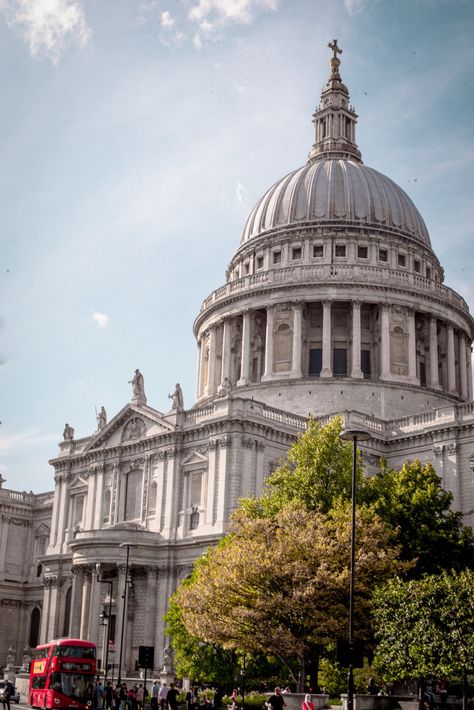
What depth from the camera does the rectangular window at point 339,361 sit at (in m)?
Result: 81.8

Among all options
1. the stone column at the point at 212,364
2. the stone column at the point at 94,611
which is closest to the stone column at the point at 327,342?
the stone column at the point at 212,364

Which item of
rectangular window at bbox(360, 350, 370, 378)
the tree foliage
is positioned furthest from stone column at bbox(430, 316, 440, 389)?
the tree foliage

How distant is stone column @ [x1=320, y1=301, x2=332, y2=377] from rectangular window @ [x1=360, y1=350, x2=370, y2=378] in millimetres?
3109

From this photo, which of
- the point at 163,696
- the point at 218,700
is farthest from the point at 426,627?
the point at 163,696

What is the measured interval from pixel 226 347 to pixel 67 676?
147 ft

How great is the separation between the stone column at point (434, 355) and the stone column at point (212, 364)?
19.4 m

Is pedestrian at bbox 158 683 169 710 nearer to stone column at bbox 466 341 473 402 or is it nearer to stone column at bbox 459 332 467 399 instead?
stone column at bbox 459 332 467 399

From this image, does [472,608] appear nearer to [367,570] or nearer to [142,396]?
[367,570]

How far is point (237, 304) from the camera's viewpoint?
86.6 meters

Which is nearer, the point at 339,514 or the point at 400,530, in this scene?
the point at 339,514

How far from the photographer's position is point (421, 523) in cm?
4962

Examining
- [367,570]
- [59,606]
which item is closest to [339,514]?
[367,570]

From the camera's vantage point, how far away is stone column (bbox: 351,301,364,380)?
79.4 meters

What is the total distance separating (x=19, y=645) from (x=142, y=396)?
30.6 meters
